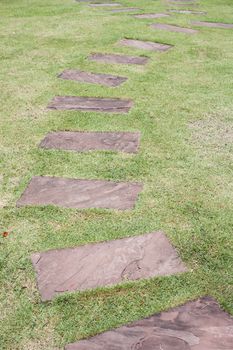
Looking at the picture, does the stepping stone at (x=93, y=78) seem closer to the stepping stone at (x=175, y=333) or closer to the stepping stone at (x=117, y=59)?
the stepping stone at (x=117, y=59)

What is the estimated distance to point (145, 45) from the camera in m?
7.30

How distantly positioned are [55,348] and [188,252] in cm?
109

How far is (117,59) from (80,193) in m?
3.72

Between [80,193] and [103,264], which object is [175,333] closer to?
[103,264]

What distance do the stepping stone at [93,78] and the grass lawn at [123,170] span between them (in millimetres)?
173

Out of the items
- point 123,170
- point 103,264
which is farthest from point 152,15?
point 103,264

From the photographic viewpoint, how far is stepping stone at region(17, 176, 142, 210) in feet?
10.8

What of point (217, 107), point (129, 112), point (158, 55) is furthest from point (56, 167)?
point (158, 55)

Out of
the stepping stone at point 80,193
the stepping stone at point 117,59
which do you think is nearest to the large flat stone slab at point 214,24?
the stepping stone at point 117,59

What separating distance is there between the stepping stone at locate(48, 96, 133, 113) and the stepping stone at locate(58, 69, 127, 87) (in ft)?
1.92

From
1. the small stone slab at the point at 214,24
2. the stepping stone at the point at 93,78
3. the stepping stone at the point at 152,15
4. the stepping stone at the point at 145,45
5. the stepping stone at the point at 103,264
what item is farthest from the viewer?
the stepping stone at the point at 152,15

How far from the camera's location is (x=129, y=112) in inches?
192

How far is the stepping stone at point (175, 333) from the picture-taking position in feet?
7.14

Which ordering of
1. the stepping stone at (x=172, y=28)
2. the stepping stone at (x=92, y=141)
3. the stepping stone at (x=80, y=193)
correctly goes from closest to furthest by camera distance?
the stepping stone at (x=80, y=193)
the stepping stone at (x=92, y=141)
the stepping stone at (x=172, y=28)
